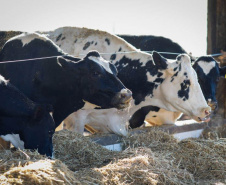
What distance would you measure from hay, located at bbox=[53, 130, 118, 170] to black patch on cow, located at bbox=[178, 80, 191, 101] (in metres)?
2.01

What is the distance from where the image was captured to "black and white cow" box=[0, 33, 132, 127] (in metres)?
6.26

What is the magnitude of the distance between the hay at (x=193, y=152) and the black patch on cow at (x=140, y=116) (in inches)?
32.1

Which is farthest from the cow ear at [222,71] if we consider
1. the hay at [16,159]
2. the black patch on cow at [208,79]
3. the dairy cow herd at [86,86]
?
the hay at [16,159]

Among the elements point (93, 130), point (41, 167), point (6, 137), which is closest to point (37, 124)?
point (6, 137)

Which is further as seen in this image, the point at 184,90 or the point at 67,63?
the point at 184,90

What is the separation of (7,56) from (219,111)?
5.09 m

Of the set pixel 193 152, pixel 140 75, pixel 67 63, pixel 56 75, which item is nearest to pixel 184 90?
pixel 140 75

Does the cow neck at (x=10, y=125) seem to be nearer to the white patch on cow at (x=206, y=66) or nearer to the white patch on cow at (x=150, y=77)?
the white patch on cow at (x=150, y=77)

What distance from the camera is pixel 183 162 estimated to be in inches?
240

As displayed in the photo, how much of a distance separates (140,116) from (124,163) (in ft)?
9.43

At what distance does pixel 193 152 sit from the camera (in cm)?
642

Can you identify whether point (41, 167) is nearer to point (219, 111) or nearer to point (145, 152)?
point (145, 152)

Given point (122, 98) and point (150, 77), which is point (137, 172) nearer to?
point (122, 98)

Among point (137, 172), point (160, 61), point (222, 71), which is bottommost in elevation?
point (137, 172)
